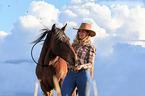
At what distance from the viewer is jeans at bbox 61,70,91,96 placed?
4082 mm

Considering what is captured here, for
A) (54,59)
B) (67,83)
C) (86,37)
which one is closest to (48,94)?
(54,59)

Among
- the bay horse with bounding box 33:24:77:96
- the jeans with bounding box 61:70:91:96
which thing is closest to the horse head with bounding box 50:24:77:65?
the bay horse with bounding box 33:24:77:96

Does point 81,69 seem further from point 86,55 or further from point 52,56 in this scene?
point 52,56

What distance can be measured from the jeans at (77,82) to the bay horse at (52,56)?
3.11 feet

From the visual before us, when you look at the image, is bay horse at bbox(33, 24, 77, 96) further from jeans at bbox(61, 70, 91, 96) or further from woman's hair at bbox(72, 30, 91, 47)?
jeans at bbox(61, 70, 91, 96)

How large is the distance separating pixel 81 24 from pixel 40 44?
2.09 m

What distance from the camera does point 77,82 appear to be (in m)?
4.14

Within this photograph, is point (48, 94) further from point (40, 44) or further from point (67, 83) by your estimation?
point (67, 83)

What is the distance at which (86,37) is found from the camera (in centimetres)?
449

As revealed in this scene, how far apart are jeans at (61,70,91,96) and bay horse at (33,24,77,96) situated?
949 millimetres

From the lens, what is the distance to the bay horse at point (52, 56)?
543 cm

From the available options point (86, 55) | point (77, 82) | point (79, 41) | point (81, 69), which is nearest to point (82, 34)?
point (79, 41)

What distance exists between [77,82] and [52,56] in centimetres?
213

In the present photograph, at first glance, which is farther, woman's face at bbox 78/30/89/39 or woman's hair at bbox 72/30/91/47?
woman's face at bbox 78/30/89/39
